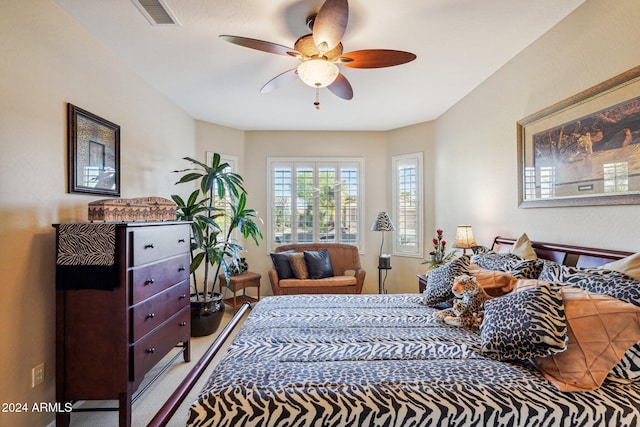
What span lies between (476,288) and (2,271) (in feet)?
9.17

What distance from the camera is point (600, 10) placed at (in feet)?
6.42

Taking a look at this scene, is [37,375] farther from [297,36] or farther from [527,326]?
[297,36]

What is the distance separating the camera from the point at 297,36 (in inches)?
97.2

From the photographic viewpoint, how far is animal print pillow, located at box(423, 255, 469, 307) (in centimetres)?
227

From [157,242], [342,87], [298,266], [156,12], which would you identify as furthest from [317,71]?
[298,266]

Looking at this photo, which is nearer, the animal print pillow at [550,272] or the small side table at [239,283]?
the animal print pillow at [550,272]

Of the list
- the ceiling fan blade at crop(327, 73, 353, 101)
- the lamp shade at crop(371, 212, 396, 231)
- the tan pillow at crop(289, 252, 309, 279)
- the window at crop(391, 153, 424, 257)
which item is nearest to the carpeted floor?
the tan pillow at crop(289, 252, 309, 279)

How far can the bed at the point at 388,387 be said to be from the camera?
3.82 feet

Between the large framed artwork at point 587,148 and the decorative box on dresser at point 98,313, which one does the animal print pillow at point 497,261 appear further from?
the decorative box on dresser at point 98,313

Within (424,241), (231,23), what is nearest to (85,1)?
(231,23)

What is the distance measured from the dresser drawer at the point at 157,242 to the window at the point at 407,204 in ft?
11.2

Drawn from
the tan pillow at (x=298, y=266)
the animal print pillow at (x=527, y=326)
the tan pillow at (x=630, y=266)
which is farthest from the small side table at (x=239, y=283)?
the tan pillow at (x=630, y=266)

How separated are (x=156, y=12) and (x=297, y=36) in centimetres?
101

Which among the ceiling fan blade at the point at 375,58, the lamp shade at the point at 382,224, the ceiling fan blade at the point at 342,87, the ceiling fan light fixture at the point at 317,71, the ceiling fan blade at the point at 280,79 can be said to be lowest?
the lamp shade at the point at 382,224
